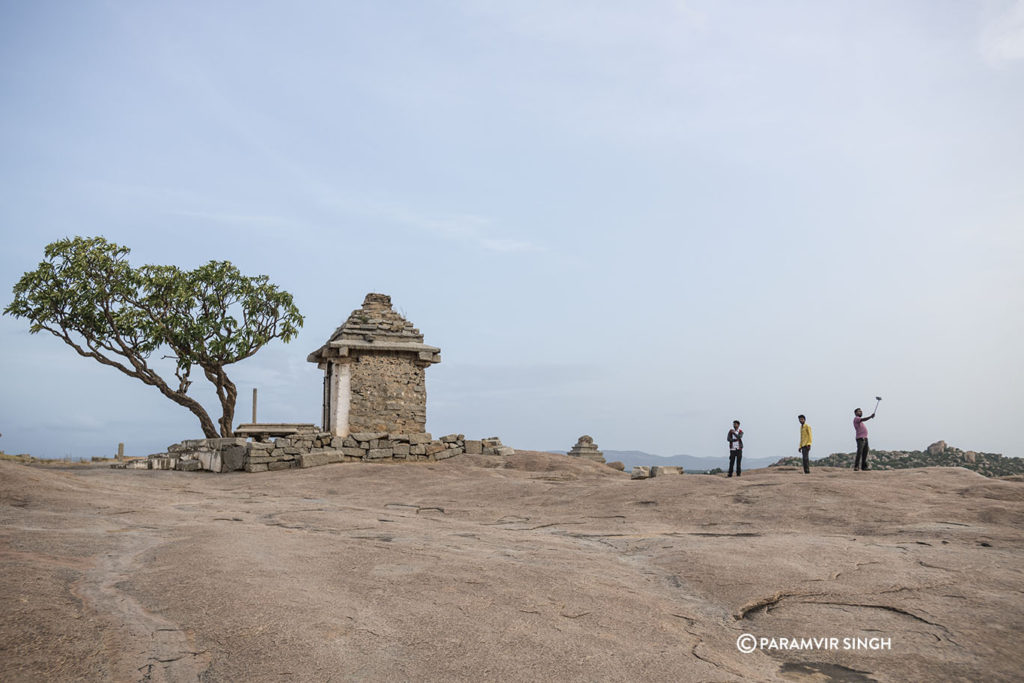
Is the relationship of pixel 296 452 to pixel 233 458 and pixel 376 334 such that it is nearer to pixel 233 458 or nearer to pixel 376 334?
pixel 233 458

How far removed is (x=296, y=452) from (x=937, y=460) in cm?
2418

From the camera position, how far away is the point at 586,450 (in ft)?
97.9

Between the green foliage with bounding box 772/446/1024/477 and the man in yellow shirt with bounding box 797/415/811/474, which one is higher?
the man in yellow shirt with bounding box 797/415/811/474

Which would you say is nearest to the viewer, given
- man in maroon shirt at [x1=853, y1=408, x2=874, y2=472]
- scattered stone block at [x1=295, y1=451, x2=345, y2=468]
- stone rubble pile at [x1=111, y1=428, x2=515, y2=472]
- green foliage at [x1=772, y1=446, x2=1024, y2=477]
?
man in maroon shirt at [x1=853, y1=408, x2=874, y2=472]

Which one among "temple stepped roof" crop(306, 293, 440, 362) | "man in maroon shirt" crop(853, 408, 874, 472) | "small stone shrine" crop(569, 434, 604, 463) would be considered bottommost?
"small stone shrine" crop(569, 434, 604, 463)

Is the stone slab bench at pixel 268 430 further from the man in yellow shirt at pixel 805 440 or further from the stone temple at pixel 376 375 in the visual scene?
the man in yellow shirt at pixel 805 440

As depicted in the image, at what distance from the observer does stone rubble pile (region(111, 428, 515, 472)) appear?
18.8 metres

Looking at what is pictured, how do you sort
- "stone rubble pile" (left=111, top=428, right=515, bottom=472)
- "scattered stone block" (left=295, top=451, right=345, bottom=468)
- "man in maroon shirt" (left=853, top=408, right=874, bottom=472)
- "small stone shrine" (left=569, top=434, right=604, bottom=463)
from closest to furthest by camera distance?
1. "man in maroon shirt" (left=853, top=408, right=874, bottom=472)
2. "scattered stone block" (left=295, top=451, right=345, bottom=468)
3. "stone rubble pile" (left=111, top=428, right=515, bottom=472)
4. "small stone shrine" (left=569, top=434, right=604, bottom=463)

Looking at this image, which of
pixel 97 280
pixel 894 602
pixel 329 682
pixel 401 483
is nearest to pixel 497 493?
pixel 401 483

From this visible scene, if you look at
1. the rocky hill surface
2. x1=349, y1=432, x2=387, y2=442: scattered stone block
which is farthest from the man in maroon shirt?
x1=349, y1=432, x2=387, y2=442: scattered stone block

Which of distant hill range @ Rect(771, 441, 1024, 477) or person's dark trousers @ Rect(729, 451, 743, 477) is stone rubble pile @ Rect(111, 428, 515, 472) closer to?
person's dark trousers @ Rect(729, 451, 743, 477)

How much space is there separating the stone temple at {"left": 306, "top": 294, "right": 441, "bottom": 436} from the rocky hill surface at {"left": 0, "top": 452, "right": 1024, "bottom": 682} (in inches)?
422

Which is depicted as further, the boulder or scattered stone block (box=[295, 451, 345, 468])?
scattered stone block (box=[295, 451, 345, 468])

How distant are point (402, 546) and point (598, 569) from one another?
2.02m
